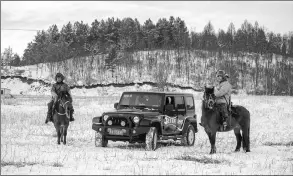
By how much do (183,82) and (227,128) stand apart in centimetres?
8249

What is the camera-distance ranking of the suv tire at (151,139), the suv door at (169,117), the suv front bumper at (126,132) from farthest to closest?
the suv door at (169,117) → the suv front bumper at (126,132) → the suv tire at (151,139)

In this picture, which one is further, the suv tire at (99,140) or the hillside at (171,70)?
the hillside at (171,70)

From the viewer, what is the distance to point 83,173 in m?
7.28

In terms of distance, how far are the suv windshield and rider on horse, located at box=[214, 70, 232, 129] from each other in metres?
2.44

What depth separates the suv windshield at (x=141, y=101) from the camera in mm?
14008

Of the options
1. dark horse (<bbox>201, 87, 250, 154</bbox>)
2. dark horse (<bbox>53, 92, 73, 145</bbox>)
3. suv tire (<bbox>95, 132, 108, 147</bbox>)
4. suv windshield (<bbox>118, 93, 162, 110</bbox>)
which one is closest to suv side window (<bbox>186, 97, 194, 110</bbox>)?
suv windshield (<bbox>118, 93, 162, 110</bbox>)

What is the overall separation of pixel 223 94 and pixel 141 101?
10.8 ft

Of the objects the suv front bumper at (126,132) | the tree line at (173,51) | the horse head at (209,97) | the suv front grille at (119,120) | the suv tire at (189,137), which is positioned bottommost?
the suv tire at (189,137)

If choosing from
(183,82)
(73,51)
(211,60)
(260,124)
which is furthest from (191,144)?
(73,51)

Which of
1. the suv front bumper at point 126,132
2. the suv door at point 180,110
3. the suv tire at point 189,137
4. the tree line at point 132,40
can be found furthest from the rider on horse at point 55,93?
the tree line at point 132,40

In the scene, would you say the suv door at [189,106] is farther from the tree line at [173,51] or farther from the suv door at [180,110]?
the tree line at [173,51]

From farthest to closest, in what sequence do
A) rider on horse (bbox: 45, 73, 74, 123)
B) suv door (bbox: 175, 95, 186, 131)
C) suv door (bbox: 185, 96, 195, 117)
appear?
suv door (bbox: 185, 96, 195, 117)
suv door (bbox: 175, 95, 186, 131)
rider on horse (bbox: 45, 73, 74, 123)

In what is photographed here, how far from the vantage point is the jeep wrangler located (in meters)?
12.6

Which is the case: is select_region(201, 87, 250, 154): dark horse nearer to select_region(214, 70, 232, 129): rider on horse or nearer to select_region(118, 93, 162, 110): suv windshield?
select_region(214, 70, 232, 129): rider on horse
